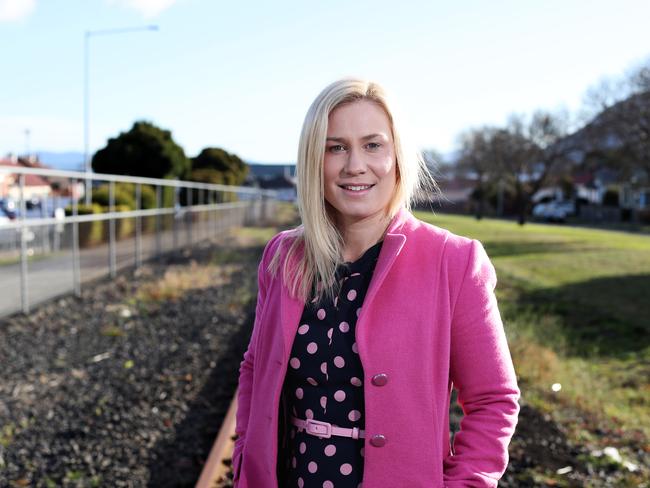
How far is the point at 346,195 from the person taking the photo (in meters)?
2.23

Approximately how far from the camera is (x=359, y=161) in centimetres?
218

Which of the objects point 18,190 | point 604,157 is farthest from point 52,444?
point 604,157

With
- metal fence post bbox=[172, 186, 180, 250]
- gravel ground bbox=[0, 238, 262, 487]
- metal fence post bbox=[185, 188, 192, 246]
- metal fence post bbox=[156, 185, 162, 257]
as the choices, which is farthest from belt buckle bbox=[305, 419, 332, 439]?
metal fence post bbox=[185, 188, 192, 246]

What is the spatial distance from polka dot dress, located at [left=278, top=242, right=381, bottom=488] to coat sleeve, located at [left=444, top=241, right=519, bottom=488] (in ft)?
0.88

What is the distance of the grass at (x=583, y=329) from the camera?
689 centimetres

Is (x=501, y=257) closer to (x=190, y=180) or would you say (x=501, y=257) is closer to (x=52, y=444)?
(x=190, y=180)

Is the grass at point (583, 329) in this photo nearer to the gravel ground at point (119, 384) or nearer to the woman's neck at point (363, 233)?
the woman's neck at point (363, 233)

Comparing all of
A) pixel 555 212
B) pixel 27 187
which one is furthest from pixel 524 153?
pixel 27 187

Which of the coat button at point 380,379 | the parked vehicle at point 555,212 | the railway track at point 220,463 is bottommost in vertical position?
the parked vehicle at point 555,212

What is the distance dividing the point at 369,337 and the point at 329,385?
0.62 ft

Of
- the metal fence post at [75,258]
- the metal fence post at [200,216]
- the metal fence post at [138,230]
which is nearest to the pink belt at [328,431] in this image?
the metal fence post at [75,258]

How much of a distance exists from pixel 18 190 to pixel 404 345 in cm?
917

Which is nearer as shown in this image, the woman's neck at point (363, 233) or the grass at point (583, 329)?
the woman's neck at point (363, 233)

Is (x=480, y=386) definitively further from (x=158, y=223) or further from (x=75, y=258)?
(x=158, y=223)
